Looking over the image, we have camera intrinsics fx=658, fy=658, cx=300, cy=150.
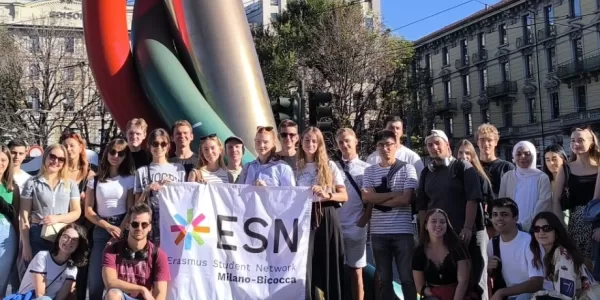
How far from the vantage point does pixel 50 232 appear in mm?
5129

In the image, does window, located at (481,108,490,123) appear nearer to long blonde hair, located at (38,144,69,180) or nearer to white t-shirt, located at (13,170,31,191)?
white t-shirt, located at (13,170,31,191)

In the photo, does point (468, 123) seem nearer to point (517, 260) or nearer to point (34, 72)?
point (34, 72)

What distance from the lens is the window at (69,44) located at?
29781 mm

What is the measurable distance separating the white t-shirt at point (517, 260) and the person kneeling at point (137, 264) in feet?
8.45

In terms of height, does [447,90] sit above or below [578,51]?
below

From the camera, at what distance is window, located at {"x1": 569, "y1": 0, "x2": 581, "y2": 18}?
39.0 metres

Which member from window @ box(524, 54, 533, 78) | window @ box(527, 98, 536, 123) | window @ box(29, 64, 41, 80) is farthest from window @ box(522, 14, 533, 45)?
window @ box(29, 64, 41, 80)

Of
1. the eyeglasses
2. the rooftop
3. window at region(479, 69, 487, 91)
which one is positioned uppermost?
the rooftop

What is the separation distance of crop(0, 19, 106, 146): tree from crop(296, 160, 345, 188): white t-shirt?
80.2 feet

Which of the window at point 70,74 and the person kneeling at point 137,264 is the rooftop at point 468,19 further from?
the person kneeling at point 137,264

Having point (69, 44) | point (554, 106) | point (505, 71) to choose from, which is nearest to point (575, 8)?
point (554, 106)

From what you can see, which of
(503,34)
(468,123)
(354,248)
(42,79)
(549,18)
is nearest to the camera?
(354,248)

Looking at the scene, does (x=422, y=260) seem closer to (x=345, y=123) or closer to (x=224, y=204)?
(x=224, y=204)

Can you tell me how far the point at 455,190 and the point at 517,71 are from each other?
41.8 m
